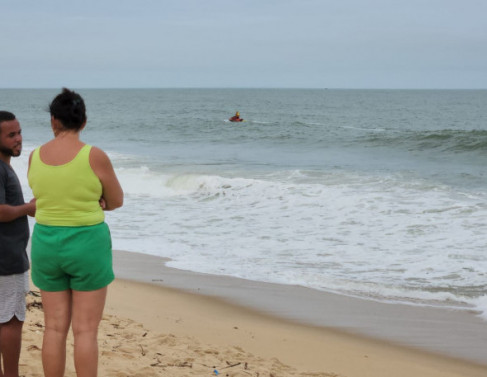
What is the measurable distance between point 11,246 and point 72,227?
1.71 feet

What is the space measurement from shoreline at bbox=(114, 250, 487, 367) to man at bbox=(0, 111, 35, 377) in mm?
Result: 3327

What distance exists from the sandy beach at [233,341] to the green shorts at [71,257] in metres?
1.24

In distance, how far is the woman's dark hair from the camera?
2953 mm

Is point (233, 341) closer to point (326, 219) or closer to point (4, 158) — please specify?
point (4, 158)

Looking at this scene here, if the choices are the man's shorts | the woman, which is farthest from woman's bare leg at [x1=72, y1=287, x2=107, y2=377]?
the man's shorts

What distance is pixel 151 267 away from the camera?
8.12m

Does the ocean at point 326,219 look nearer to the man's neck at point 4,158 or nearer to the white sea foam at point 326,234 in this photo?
the white sea foam at point 326,234

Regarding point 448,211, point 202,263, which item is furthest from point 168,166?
point 202,263

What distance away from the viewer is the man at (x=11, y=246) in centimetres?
318

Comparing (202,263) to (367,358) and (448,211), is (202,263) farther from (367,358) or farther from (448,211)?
(448,211)

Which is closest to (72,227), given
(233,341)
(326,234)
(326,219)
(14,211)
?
(14,211)

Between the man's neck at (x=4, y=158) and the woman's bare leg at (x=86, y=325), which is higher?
the man's neck at (x=4, y=158)

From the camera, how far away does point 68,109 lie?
296cm

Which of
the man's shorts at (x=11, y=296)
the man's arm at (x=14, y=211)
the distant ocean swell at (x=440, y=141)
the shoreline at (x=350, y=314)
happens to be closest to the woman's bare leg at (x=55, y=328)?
the man's shorts at (x=11, y=296)
